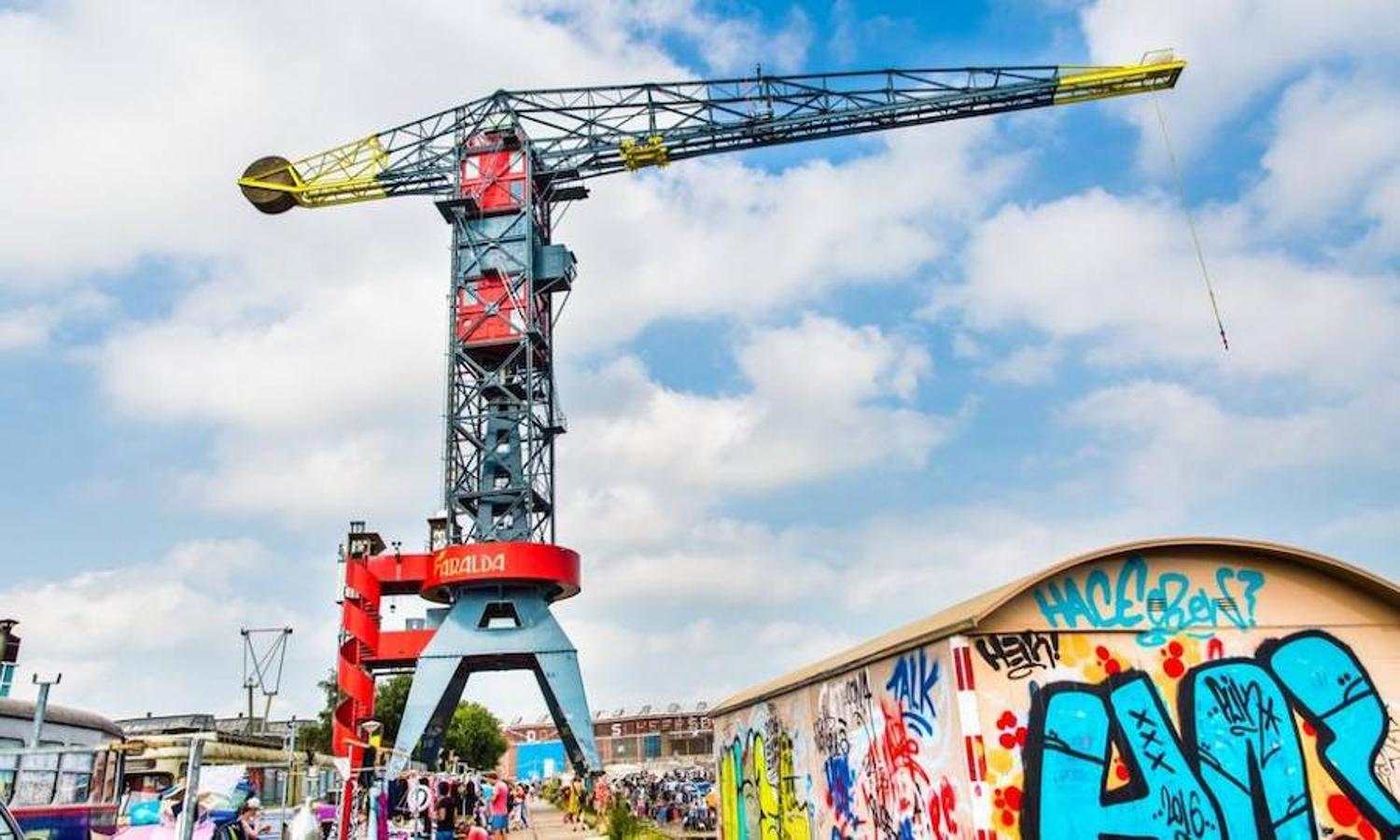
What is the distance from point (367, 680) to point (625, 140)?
79.5ft

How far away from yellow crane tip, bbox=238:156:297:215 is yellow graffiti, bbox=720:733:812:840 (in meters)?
35.0

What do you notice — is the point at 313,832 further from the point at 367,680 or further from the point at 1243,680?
the point at 367,680

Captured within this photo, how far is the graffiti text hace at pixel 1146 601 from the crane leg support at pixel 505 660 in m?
29.2

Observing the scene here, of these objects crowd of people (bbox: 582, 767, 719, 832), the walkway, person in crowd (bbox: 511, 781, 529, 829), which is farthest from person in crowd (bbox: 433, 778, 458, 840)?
person in crowd (bbox: 511, 781, 529, 829)

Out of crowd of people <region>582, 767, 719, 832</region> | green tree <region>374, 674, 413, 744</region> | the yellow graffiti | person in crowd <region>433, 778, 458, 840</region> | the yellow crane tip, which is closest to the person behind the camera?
the yellow graffiti

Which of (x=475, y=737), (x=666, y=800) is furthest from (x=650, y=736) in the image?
(x=666, y=800)

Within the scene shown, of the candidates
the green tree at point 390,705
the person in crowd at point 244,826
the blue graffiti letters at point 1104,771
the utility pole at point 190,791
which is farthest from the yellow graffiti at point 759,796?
the green tree at point 390,705

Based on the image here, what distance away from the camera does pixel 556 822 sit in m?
35.1

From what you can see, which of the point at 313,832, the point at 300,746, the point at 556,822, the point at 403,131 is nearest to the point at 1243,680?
the point at 313,832

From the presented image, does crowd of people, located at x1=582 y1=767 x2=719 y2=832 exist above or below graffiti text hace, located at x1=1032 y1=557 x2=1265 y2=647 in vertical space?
below

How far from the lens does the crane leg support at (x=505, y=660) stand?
116 feet

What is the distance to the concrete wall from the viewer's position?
27.6ft

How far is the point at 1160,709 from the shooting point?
8.79 meters

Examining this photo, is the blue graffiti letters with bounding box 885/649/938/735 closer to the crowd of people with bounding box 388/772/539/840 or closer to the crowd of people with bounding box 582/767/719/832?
the crowd of people with bounding box 388/772/539/840
